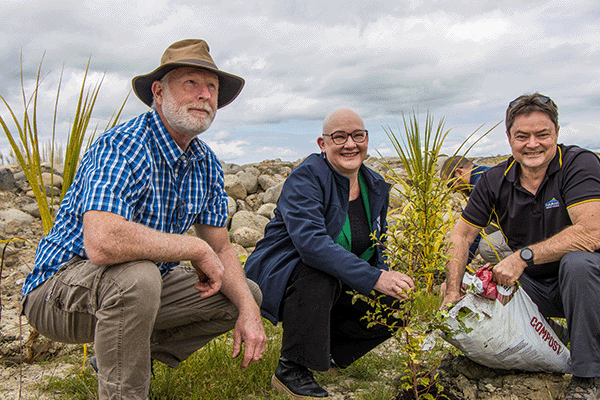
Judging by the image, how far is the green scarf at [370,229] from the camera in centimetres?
296

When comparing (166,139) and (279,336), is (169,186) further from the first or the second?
(279,336)

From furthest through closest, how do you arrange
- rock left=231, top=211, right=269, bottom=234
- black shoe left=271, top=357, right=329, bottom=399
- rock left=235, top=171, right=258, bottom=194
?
rock left=235, top=171, right=258, bottom=194 → rock left=231, top=211, right=269, bottom=234 → black shoe left=271, top=357, right=329, bottom=399

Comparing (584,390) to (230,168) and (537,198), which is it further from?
(230,168)

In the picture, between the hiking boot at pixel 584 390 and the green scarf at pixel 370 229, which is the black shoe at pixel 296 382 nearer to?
the green scarf at pixel 370 229

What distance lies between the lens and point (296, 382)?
270 centimetres

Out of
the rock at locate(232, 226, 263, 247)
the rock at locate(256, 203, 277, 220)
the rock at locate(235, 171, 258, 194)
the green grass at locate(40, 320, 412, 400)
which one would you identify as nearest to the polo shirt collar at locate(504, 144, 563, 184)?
the green grass at locate(40, 320, 412, 400)

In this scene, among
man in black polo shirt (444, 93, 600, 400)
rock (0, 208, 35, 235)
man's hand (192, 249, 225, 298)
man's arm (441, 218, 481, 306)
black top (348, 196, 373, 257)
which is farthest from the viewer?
rock (0, 208, 35, 235)

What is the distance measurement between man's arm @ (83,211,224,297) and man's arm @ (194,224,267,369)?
45cm

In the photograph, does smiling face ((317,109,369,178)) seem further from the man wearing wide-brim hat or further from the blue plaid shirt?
the blue plaid shirt

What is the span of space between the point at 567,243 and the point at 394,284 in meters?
1.14

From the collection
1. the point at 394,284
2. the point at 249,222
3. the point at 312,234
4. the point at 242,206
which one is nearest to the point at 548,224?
the point at 394,284

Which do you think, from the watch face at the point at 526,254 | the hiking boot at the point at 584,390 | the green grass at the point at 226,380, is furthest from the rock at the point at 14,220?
the hiking boot at the point at 584,390

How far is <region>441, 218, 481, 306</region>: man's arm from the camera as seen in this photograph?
2.95m

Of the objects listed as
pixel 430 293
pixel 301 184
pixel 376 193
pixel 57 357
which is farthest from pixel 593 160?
pixel 57 357
